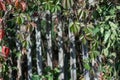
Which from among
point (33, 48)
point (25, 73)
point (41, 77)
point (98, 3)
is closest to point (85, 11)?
point (98, 3)

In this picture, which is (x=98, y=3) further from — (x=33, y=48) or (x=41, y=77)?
(x=33, y=48)

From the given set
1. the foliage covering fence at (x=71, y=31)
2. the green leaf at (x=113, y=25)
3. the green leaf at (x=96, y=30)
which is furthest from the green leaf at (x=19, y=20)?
the green leaf at (x=113, y=25)

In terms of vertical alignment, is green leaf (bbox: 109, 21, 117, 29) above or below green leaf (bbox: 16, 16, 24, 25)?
below

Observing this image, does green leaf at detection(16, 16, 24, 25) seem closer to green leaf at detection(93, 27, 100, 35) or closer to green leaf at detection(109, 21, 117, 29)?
green leaf at detection(93, 27, 100, 35)

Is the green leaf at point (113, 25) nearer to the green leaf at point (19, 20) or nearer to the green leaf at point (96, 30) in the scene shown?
the green leaf at point (96, 30)

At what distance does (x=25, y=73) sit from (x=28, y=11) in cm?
112

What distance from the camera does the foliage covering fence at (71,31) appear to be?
2223mm

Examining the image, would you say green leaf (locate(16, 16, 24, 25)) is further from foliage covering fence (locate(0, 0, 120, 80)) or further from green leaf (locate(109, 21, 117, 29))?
green leaf (locate(109, 21, 117, 29))

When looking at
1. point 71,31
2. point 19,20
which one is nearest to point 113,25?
point 71,31

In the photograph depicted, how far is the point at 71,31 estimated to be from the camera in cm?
209

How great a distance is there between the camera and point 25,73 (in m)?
3.60

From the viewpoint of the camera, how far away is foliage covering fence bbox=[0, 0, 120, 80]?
2223 millimetres

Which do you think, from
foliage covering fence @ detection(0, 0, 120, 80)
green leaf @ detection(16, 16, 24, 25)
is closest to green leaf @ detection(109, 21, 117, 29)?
foliage covering fence @ detection(0, 0, 120, 80)

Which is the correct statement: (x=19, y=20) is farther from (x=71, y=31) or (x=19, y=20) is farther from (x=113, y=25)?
(x=113, y=25)
